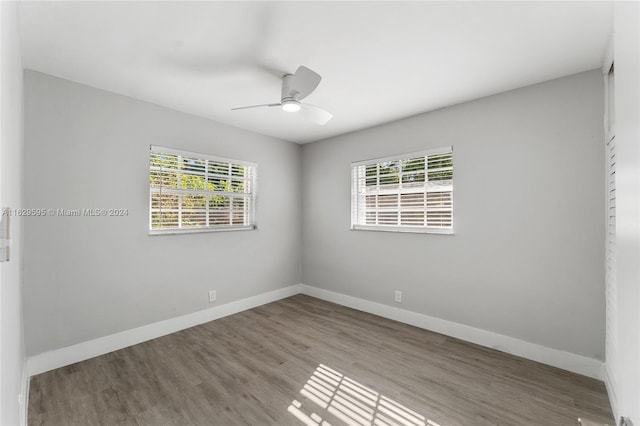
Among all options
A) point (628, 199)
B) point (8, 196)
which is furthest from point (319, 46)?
point (628, 199)

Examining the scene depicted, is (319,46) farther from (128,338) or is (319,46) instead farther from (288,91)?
(128,338)

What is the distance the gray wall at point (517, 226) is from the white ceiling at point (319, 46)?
278 mm

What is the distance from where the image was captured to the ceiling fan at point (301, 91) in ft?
6.97

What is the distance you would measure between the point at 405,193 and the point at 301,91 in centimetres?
191

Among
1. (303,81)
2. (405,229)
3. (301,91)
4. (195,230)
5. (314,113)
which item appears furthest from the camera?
(405,229)

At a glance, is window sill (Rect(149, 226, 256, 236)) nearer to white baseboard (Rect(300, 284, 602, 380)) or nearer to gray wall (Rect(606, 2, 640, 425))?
white baseboard (Rect(300, 284, 602, 380))

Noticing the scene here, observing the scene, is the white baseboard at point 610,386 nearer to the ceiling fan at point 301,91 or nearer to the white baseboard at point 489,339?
the white baseboard at point 489,339

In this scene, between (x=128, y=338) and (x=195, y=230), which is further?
(x=195, y=230)

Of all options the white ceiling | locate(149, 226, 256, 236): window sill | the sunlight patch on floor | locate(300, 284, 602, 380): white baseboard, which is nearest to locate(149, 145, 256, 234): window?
locate(149, 226, 256, 236): window sill

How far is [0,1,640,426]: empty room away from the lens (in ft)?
6.20

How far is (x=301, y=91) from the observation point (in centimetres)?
232

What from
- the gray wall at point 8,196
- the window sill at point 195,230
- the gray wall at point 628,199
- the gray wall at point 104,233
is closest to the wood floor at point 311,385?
the gray wall at point 104,233

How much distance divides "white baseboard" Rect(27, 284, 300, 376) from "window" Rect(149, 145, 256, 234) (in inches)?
39.9

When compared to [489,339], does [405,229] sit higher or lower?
higher
